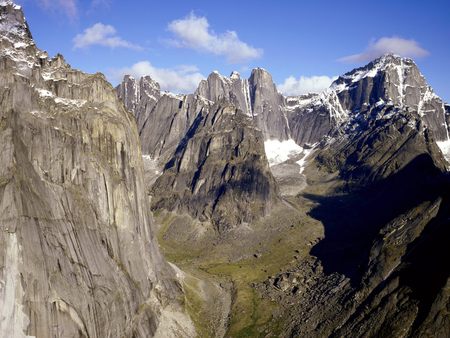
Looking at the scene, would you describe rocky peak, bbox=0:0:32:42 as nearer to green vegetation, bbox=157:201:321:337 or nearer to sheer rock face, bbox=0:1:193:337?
sheer rock face, bbox=0:1:193:337

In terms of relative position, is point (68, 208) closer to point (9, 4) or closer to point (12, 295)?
point (12, 295)

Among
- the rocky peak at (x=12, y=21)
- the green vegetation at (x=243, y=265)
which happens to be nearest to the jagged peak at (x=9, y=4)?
the rocky peak at (x=12, y=21)

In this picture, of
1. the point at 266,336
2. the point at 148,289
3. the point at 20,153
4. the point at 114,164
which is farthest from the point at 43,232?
the point at 266,336

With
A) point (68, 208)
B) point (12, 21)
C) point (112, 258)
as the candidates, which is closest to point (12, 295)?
point (68, 208)

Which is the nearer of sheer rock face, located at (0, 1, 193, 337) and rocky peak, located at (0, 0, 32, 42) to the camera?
sheer rock face, located at (0, 1, 193, 337)

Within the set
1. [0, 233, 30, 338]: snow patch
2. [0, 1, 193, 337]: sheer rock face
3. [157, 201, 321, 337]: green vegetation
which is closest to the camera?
[0, 233, 30, 338]: snow patch

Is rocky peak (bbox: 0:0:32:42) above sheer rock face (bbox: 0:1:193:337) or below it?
above

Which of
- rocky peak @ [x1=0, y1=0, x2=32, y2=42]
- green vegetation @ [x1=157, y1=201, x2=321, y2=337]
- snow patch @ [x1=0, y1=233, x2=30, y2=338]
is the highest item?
rocky peak @ [x1=0, y1=0, x2=32, y2=42]

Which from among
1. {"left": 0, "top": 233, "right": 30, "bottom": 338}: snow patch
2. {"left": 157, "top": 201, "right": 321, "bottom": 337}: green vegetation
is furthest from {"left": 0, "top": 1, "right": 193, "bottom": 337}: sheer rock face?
{"left": 157, "top": 201, "right": 321, "bottom": 337}: green vegetation

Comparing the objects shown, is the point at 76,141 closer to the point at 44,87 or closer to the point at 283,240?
the point at 44,87
